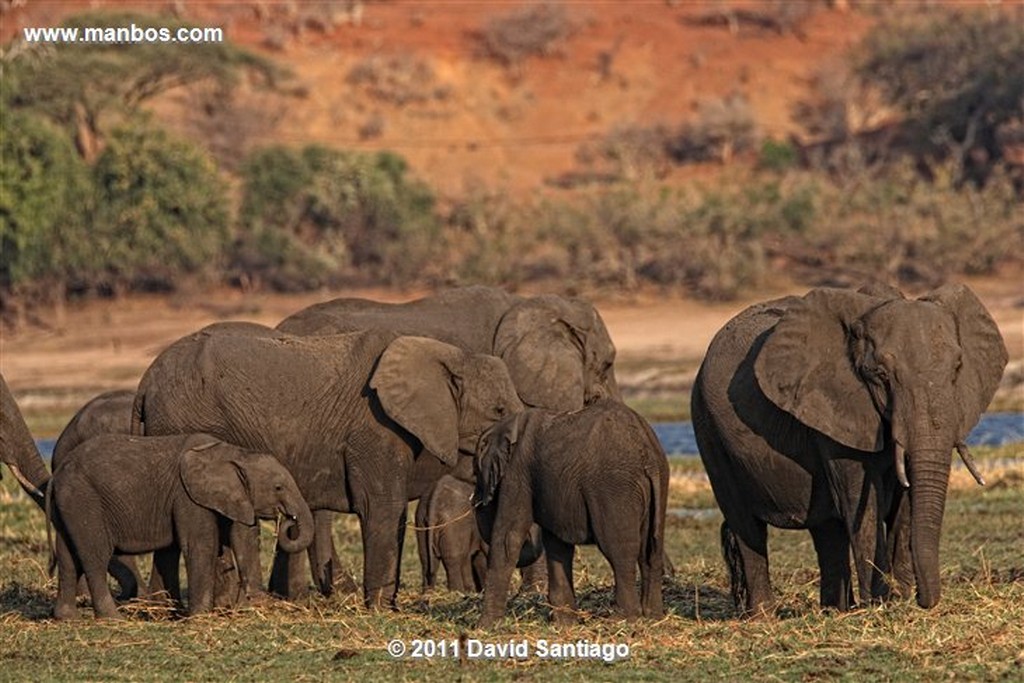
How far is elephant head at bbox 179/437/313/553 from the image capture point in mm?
13859

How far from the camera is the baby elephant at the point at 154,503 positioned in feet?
45.5

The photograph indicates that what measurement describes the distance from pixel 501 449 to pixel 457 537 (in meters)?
2.63

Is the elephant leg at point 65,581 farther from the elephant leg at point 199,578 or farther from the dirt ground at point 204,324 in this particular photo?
the dirt ground at point 204,324

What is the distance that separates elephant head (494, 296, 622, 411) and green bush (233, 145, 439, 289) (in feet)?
95.6

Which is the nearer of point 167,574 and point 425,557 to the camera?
point 167,574

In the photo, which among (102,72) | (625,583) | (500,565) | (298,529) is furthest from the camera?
(102,72)

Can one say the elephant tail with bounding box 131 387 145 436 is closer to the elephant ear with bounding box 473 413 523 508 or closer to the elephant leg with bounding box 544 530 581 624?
the elephant ear with bounding box 473 413 523 508

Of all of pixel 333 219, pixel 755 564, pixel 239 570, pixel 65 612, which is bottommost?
pixel 65 612

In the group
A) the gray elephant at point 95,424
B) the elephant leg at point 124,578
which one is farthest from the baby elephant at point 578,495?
the gray elephant at point 95,424

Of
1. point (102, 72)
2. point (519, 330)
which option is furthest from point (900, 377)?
point (102, 72)

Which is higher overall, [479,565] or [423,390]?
[423,390]

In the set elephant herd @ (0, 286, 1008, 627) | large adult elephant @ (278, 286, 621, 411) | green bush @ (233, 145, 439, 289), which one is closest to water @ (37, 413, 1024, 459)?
large adult elephant @ (278, 286, 621, 411)

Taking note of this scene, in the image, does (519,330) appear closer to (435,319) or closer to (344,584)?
(435,319)

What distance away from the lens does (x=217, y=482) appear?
45.6 feet
